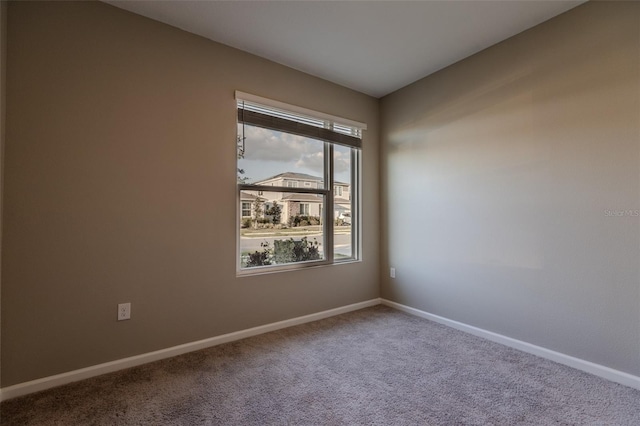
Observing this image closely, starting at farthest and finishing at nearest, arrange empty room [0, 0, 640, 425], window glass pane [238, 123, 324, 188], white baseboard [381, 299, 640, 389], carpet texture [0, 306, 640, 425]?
window glass pane [238, 123, 324, 188] → white baseboard [381, 299, 640, 389] → empty room [0, 0, 640, 425] → carpet texture [0, 306, 640, 425]

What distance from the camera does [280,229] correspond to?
292 cm

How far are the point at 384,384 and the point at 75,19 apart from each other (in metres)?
3.12

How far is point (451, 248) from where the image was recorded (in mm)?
2854

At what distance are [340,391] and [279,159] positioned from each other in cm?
203

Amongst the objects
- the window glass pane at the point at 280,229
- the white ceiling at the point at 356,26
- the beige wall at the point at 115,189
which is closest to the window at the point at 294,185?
the window glass pane at the point at 280,229

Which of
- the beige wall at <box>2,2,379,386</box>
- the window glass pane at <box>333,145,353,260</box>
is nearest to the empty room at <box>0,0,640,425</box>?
the beige wall at <box>2,2,379,386</box>

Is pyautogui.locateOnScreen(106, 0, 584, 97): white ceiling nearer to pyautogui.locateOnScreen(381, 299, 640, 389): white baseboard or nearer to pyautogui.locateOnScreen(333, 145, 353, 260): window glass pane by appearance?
pyautogui.locateOnScreen(333, 145, 353, 260): window glass pane

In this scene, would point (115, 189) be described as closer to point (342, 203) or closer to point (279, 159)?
point (279, 159)

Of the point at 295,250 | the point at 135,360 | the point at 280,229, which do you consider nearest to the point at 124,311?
the point at 135,360

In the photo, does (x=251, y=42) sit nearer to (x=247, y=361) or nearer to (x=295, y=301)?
(x=295, y=301)

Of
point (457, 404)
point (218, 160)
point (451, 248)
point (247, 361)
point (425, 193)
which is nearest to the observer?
point (457, 404)

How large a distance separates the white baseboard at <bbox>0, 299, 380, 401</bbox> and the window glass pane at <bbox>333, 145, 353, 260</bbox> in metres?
0.75

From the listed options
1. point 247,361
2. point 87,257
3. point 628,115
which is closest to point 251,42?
point 87,257

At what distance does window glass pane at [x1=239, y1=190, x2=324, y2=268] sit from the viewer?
2725mm
